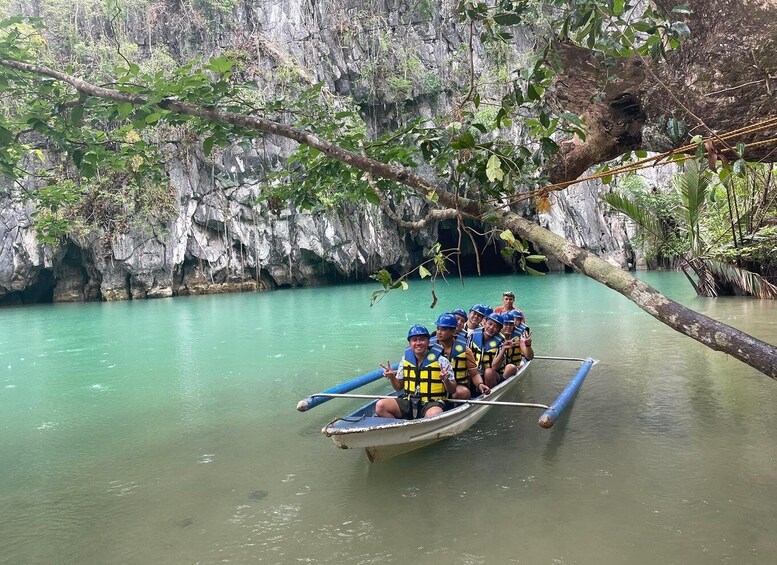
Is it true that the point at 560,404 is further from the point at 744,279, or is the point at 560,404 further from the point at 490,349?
the point at 744,279

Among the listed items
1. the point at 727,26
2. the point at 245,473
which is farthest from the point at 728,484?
the point at 245,473

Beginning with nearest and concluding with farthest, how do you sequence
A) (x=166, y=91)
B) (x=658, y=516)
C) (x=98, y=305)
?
(x=658, y=516), (x=166, y=91), (x=98, y=305)

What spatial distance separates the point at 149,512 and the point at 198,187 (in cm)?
2034

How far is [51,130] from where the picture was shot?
12.9ft

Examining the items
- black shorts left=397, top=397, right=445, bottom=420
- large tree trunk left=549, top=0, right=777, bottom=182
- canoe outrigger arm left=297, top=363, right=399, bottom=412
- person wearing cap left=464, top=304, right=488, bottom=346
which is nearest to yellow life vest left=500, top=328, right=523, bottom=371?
person wearing cap left=464, top=304, right=488, bottom=346

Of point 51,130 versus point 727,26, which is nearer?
point 727,26

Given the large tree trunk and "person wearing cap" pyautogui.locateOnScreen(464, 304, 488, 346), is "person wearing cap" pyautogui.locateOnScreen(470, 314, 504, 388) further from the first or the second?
the large tree trunk

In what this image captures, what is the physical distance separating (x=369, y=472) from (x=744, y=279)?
40.5 feet

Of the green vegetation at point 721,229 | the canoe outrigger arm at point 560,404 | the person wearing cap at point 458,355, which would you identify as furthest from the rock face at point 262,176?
the person wearing cap at point 458,355

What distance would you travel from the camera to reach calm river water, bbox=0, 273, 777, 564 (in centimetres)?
290

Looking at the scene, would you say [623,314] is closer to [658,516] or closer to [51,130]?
[658,516]

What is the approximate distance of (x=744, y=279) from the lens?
1287 cm

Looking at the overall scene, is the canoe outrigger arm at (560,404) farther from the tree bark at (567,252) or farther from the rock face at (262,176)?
the rock face at (262,176)

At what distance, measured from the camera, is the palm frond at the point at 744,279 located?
12.7 meters
